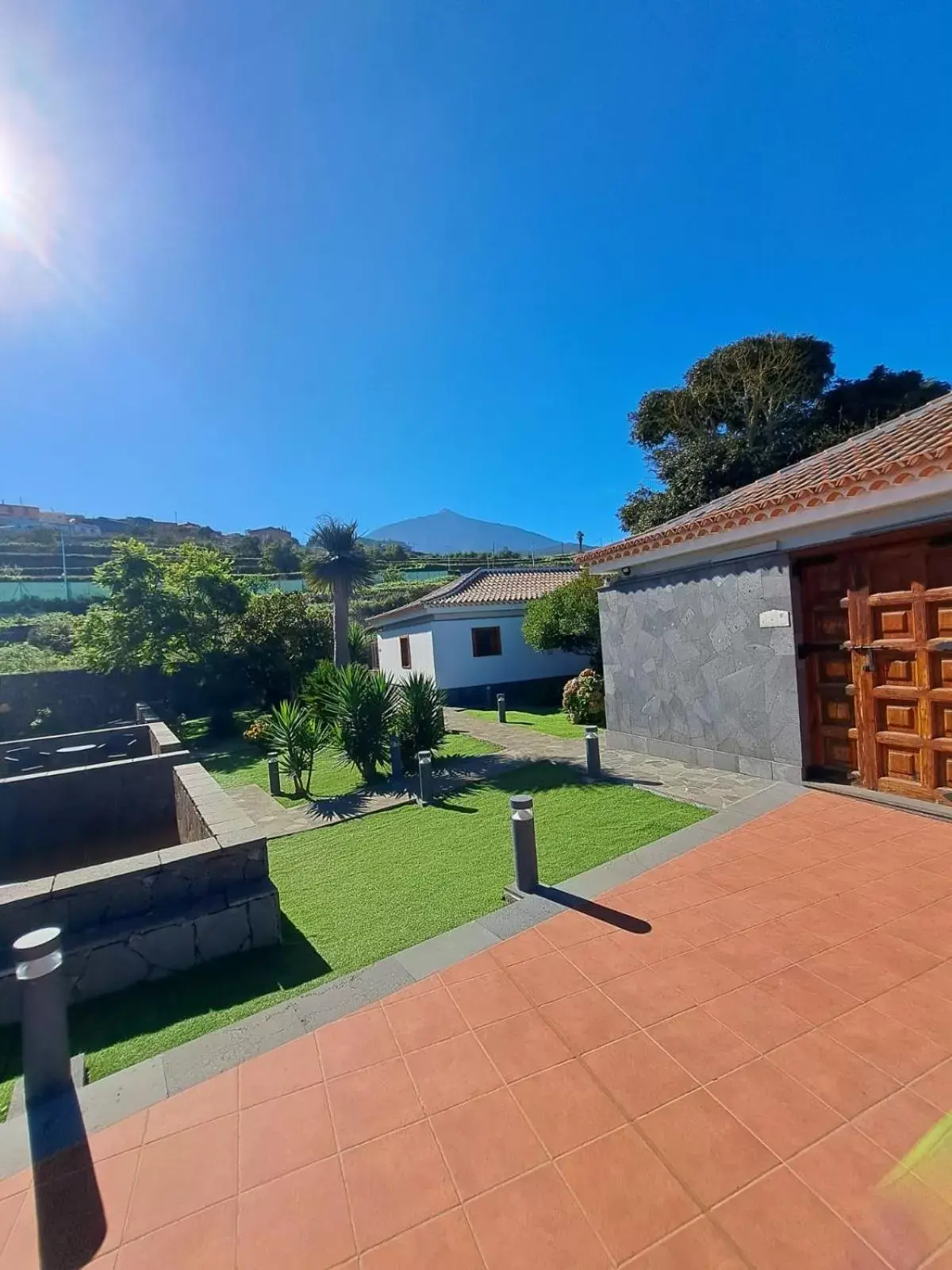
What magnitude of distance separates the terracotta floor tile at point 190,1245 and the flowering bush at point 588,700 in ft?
42.1

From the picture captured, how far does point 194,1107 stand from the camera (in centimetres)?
286

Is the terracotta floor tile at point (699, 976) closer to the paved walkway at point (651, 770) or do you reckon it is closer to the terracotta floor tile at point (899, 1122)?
the terracotta floor tile at point (899, 1122)

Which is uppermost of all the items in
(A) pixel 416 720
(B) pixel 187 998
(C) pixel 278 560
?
(C) pixel 278 560

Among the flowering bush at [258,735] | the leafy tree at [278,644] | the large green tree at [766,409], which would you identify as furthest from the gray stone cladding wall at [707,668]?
the large green tree at [766,409]

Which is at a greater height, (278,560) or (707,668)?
(278,560)

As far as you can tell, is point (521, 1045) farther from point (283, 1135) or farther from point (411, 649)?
point (411, 649)

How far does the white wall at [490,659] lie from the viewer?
20.3 meters

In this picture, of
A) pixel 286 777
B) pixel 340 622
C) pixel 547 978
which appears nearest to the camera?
pixel 547 978

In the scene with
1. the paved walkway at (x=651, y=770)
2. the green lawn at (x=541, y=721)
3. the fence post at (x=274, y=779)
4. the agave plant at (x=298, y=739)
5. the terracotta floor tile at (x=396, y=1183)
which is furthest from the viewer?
the green lawn at (x=541, y=721)

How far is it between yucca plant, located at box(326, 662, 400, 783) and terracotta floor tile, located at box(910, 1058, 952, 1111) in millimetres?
8311

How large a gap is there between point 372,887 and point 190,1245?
11.0 ft

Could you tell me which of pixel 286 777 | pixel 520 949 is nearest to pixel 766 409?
pixel 286 777

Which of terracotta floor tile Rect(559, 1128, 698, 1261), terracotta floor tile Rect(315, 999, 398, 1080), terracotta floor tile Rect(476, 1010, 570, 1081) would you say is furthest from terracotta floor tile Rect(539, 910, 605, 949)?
terracotta floor tile Rect(559, 1128, 698, 1261)

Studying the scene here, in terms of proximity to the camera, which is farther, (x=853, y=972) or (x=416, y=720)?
(x=416, y=720)
